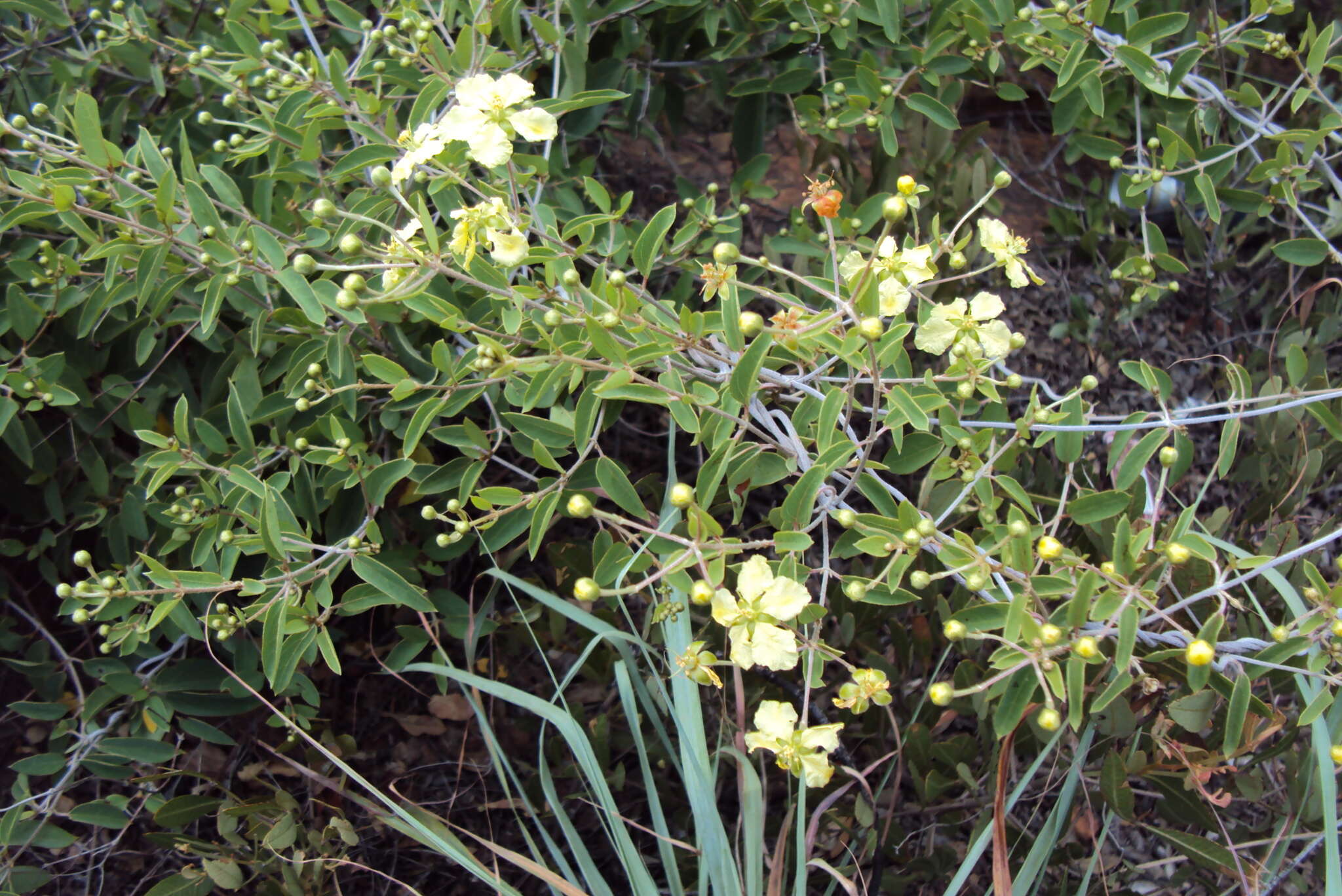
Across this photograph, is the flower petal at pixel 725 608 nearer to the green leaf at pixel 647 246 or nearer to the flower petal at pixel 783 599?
the flower petal at pixel 783 599

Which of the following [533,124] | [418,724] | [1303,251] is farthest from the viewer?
[418,724]

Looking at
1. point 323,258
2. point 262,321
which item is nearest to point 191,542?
point 262,321

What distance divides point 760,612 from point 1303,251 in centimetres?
152

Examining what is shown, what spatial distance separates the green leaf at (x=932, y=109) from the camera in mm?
1896

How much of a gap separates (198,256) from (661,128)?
5.29ft

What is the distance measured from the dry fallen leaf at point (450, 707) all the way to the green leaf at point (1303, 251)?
1.98m

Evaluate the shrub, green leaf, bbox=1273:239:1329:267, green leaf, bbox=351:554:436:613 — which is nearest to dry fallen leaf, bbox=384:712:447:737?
the shrub

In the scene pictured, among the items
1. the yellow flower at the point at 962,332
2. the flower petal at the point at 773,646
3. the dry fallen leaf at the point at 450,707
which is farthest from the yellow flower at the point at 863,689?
the dry fallen leaf at the point at 450,707

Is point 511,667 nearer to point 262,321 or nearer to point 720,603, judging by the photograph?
point 262,321

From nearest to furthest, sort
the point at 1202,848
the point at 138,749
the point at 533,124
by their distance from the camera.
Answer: the point at 533,124
the point at 1202,848
the point at 138,749

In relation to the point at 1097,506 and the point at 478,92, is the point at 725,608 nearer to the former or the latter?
the point at 1097,506

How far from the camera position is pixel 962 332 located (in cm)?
133

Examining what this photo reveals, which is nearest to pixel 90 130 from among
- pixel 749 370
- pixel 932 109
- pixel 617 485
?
pixel 617 485

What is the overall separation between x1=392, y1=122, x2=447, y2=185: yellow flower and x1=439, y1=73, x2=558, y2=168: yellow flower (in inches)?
0.6
